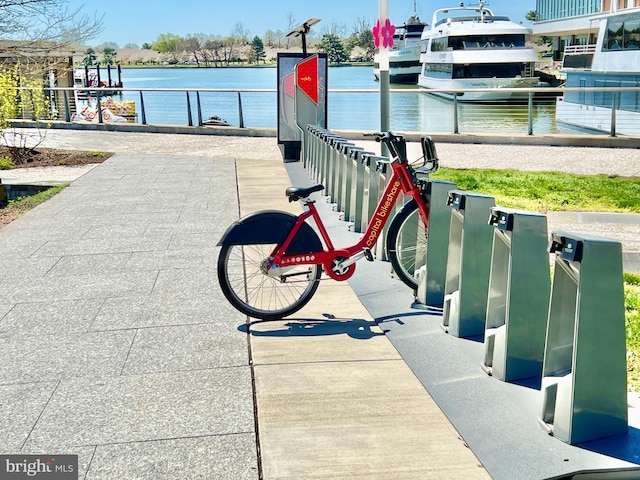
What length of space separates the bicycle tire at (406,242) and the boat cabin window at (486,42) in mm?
46736

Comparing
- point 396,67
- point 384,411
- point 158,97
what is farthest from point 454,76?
point 384,411

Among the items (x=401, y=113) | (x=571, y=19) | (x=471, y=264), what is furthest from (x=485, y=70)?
(x=471, y=264)

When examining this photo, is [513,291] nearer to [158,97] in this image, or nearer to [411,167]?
[411,167]

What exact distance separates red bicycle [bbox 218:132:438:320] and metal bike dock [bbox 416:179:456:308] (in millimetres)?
113

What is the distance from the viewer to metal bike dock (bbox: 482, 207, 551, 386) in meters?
4.29

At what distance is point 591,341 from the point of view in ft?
12.0

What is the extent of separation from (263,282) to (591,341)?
2.76 meters

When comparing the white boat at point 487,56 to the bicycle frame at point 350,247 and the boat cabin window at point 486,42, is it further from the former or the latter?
the bicycle frame at point 350,247

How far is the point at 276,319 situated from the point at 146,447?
6.53 feet

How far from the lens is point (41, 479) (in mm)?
3697

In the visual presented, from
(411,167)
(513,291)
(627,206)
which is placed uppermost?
(411,167)

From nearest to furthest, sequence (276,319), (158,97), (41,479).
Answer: (41,479) → (276,319) → (158,97)

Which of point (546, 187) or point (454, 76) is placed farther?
point (454, 76)

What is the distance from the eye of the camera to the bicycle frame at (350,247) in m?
5.68
